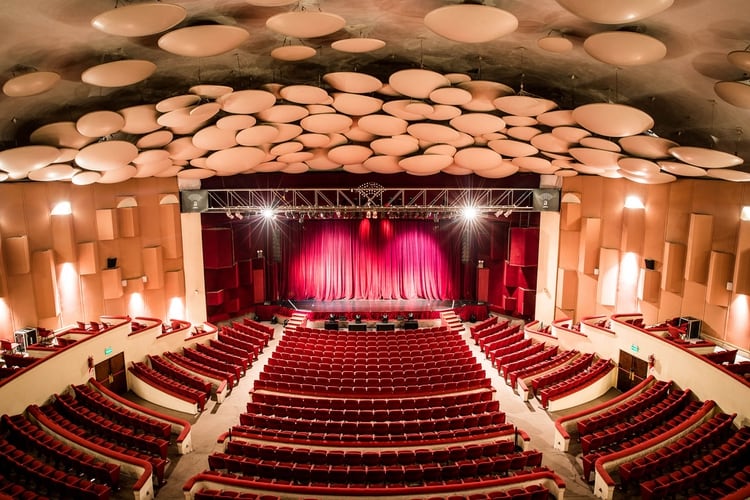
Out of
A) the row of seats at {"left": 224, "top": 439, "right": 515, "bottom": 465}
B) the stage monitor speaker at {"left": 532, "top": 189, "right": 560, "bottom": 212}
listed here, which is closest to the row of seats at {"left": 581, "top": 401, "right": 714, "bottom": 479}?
the row of seats at {"left": 224, "top": 439, "right": 515, "bottom": 465}

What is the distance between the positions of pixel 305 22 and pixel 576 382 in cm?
1205

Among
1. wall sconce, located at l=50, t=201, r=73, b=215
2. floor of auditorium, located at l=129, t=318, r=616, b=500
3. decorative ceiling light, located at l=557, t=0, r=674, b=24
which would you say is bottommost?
floor of auditorium, located at l=129, t=318, r=616, b=500

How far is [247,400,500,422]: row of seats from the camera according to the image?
12492mm

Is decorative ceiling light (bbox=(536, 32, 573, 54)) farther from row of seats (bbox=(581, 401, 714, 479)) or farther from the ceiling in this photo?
row of seats (bbox=(581, 401, 714, 479))

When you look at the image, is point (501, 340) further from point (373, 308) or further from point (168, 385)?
point (168, 385)

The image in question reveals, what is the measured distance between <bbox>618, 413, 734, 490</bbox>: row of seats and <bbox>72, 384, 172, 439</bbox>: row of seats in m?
10.1

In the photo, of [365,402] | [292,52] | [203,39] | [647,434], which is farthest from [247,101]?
[647,434]

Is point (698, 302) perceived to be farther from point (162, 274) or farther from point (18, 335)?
point (18, 335)

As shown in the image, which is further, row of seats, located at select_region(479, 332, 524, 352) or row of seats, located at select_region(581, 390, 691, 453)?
row of seats, located at select_region(479, 332, 524, 352)

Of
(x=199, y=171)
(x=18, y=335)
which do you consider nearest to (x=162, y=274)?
(x=199, y=171)

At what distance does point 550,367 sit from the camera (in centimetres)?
1543

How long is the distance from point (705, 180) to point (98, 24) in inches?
632

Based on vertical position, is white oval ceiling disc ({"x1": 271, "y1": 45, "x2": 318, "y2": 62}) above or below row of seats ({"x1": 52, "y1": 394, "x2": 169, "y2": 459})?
above

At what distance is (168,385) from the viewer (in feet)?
46.4
